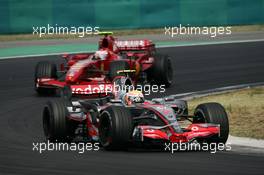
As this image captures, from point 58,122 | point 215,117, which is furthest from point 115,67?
point 215,117

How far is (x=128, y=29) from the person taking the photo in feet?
136

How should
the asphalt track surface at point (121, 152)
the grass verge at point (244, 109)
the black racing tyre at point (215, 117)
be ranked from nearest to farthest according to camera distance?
the asphalt track surface at point (121, 152)
the black racing tyre at point (215, 117)
the grass verge at point (244, 109)

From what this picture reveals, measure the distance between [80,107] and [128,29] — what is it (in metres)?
23.4

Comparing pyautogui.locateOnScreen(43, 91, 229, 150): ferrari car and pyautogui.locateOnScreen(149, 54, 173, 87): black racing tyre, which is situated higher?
pyautogui.locateOnScreen(43, 91, 229, 150): ferrari car

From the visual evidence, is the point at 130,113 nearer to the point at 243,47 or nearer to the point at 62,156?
the point at 62,156

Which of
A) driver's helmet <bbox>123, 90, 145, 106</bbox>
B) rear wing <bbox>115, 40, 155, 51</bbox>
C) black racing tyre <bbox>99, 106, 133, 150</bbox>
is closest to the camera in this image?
black racing tyre <bbox>99, 106, 133, 150</bbox>

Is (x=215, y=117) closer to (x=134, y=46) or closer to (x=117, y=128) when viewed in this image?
(x=117, y=128)

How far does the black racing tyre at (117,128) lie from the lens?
53.2ft

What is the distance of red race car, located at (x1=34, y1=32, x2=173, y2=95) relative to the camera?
82.8 ft

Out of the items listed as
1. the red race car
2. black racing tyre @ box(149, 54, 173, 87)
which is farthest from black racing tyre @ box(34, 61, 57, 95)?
black racing tyre @ box(149, 54, 173, 87)

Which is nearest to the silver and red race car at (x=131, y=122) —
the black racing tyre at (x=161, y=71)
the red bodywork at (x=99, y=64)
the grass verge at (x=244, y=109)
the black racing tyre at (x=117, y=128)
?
the black racing tyre at (x=117, y=128)

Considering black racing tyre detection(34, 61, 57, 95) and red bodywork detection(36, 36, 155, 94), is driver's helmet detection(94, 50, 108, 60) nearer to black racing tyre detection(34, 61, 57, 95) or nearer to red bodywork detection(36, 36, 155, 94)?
red bodywork detection(36, 36, 155, 94)

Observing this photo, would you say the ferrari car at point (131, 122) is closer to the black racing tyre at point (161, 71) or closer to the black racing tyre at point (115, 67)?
the black racing tyre at point (115, 67)

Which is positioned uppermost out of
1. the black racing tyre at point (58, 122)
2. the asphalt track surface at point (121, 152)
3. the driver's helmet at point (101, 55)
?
the driver's helmet at point (101, 55)
